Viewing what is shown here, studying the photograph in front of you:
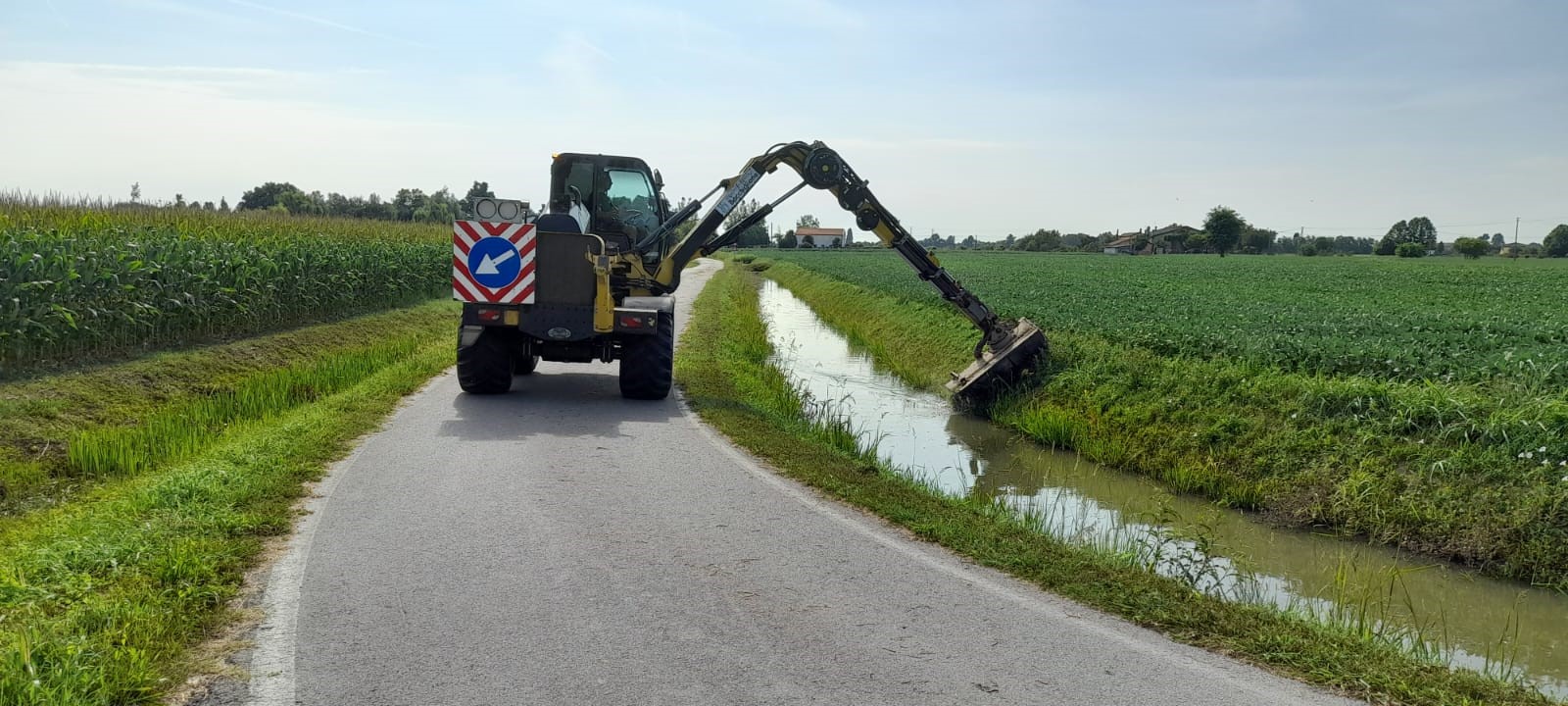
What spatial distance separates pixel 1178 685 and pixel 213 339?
15.5 meters

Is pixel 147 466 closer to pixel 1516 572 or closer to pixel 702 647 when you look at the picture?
pixel 702 647

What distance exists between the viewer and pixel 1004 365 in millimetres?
14727

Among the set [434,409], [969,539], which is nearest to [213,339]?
[434,409]

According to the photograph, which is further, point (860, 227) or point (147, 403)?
A: point (860, 227)

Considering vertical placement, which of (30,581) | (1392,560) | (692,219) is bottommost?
(1392,560)

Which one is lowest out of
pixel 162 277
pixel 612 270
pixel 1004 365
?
pixel 1004 365

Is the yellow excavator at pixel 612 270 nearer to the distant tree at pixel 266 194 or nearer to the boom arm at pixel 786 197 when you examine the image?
the boom arm at pixel 786 197

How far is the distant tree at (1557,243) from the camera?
8338 centimetres

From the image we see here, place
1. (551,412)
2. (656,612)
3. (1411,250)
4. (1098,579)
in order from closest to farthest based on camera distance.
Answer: (656,612)
(1098,579)
(551,412)
(1411,250)

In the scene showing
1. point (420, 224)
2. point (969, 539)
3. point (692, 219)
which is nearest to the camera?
point (969, 539)

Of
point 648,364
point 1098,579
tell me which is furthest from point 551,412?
point 1098,579

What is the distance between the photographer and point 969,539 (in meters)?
6.88

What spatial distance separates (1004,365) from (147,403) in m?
10.5

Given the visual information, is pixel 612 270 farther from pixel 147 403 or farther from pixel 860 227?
pixel 147 403
